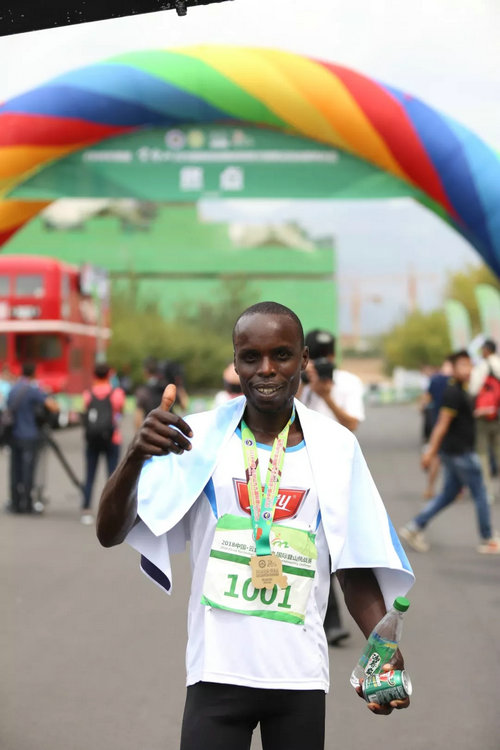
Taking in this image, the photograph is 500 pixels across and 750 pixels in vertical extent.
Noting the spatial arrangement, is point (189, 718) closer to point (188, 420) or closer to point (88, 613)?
point (188, 420)

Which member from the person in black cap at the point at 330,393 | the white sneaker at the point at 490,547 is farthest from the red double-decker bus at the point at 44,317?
the person in black cap at the point at 330,393

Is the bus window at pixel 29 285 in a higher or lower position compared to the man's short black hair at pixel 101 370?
higher

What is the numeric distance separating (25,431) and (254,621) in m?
9.32

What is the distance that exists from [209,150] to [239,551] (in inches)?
394

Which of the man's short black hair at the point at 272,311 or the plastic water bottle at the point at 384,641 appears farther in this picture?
the man's short black hair at the point at 272,311

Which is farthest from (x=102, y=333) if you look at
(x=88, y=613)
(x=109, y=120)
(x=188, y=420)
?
(x=188, y=420)

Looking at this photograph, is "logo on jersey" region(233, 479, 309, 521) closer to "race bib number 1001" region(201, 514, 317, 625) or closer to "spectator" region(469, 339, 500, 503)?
"race bib number 1001" region(201, 514, 317, 625)

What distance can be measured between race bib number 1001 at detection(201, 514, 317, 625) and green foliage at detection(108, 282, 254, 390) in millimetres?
50931

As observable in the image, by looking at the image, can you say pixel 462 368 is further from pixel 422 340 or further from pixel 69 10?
pixel 422 340

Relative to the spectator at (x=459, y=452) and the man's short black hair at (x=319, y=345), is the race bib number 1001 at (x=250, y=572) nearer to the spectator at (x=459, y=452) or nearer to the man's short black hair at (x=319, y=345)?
the man's short black hair at (x=319, y=345)

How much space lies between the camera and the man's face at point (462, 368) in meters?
8.77

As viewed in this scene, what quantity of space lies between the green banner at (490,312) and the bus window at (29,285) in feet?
38.2

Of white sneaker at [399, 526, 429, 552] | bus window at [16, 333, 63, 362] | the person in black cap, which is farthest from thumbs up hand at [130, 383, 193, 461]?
bus window at [16, 333, 63, 362]

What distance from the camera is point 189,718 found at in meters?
2.46
